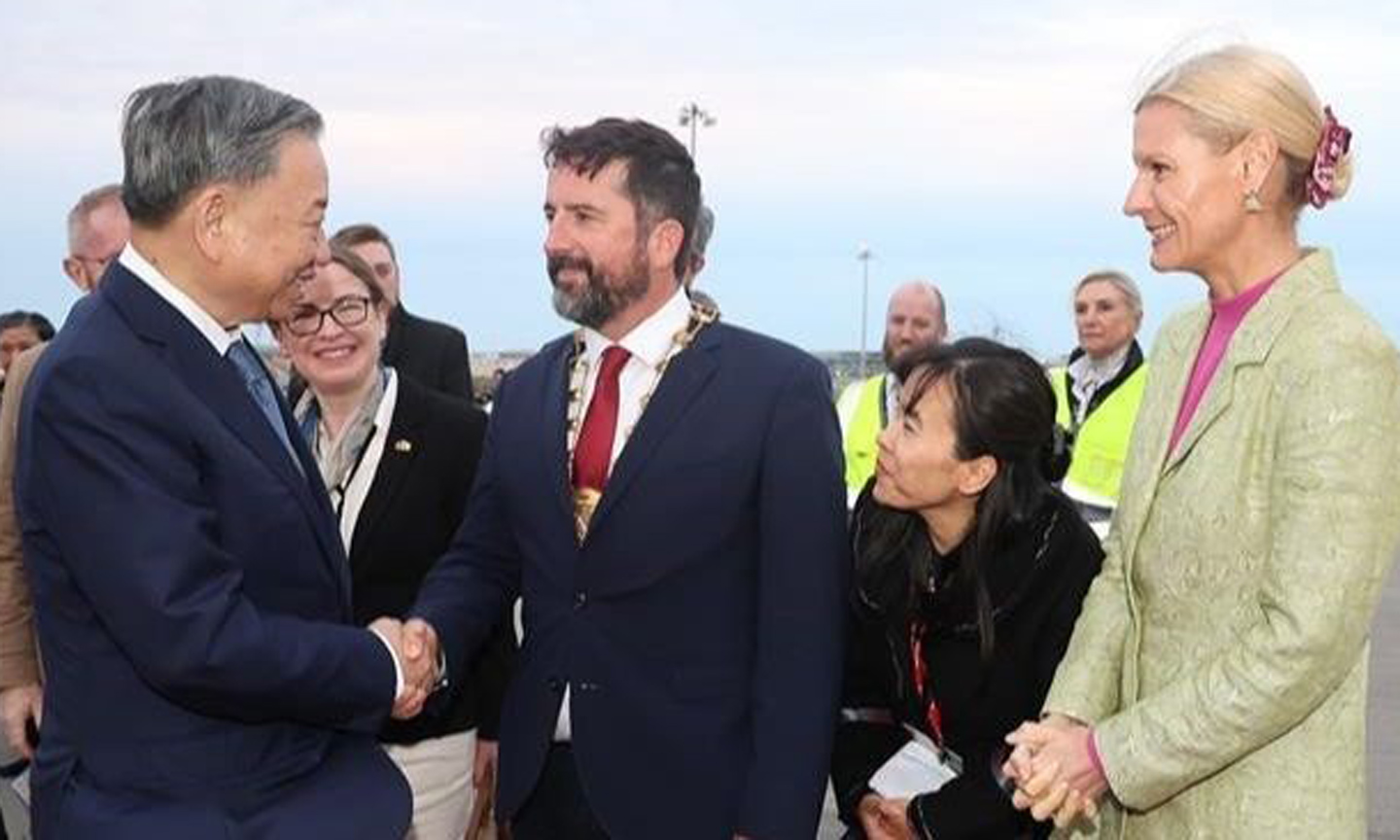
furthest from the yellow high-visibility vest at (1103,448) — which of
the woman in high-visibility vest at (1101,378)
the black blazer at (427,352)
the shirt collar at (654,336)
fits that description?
the shirt collar at (654,336)

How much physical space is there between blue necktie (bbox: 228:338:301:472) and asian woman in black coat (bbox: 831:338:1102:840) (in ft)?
3.87

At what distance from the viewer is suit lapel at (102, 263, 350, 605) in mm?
2576

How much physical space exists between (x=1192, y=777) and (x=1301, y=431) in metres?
0.56

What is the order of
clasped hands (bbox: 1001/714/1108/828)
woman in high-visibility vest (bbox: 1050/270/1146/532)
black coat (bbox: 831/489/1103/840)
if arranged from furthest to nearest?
woman in high-visibility vest (bbox: 1050/270/1146/532), black coat (bbox: 831/489/1103/840), clasped hands (bbox: 1001/714/1108/828)

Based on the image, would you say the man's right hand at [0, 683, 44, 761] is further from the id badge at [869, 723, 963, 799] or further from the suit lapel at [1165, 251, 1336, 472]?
the suit lapel at [1165, 251, 1336, 472]

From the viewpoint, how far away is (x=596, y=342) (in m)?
3.42

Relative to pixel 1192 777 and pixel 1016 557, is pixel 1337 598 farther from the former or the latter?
pixel 1016 557

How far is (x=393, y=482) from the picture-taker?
4020 mm

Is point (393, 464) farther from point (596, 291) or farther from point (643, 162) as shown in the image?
point (643, 162)

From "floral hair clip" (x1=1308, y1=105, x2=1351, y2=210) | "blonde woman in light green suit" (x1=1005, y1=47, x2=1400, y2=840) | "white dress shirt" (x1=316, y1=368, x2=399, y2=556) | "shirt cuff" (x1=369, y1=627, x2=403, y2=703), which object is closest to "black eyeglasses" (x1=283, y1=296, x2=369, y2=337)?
"white dress shirt" (x1=316, y1=368, x2=399, y2=556)

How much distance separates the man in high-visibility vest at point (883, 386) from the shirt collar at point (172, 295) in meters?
2.82

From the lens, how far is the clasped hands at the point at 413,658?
9.78ft

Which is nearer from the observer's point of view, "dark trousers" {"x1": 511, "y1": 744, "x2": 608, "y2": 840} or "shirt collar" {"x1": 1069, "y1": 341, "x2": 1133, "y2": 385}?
"dark trousers" {"x1": 511, "y1": 744, "x2": 608, "y2": 840}

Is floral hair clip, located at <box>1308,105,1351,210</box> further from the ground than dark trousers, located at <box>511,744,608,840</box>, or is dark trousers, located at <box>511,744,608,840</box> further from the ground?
floral hair clip, located at <box>1308,105,1351,210</box>
